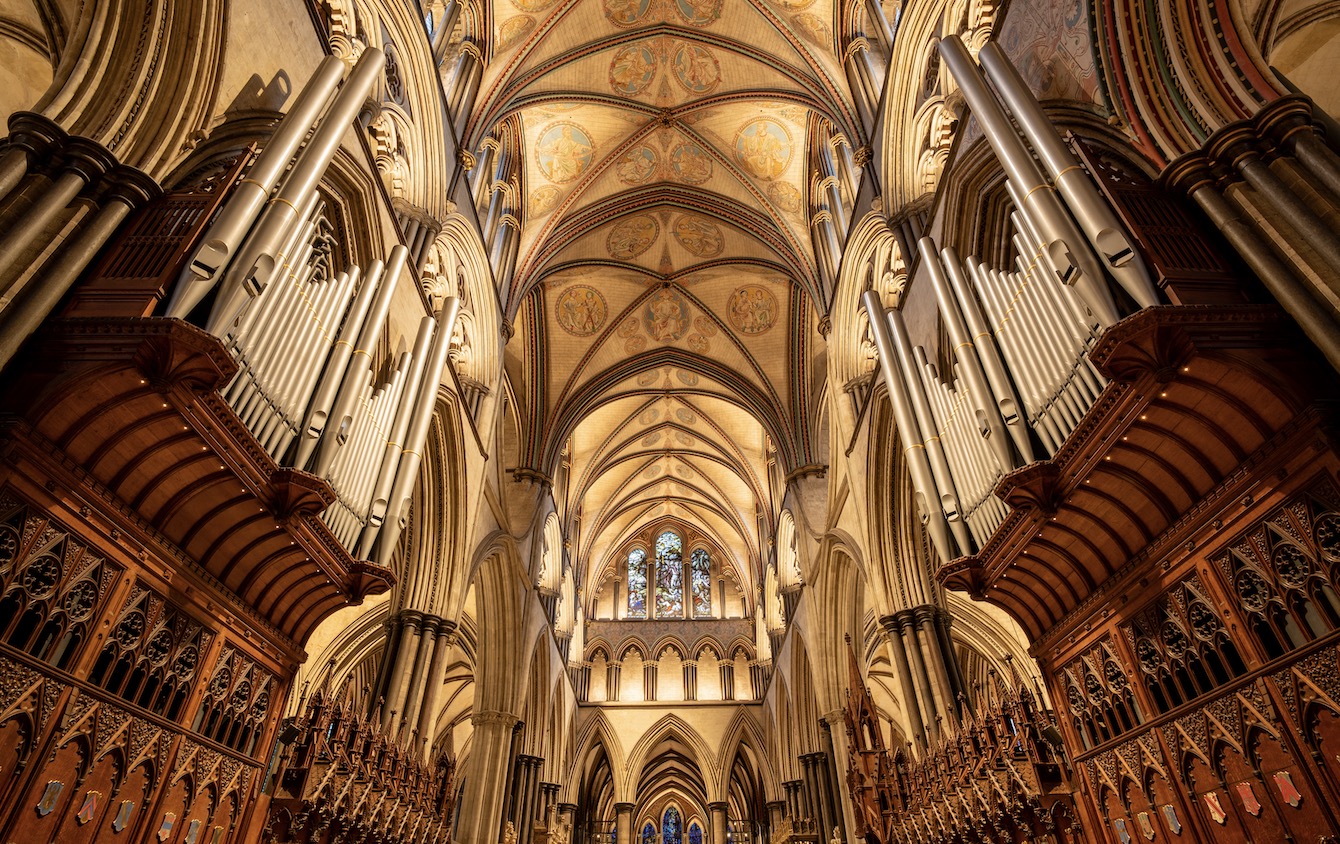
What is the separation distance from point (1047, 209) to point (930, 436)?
2547 millimetres

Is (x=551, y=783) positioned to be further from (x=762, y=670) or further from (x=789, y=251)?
(x=789, y=251)

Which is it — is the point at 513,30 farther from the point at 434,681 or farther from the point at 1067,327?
the point at 1067,327

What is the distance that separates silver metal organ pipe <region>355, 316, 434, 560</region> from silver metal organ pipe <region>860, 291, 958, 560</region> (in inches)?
183

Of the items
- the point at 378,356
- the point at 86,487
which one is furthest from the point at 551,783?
the point at 86,487

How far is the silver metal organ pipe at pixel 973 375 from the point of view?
5.59 m

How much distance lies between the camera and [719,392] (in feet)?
64.7

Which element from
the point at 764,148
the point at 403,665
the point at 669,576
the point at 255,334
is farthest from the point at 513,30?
the point at 669,576

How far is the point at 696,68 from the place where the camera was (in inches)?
551

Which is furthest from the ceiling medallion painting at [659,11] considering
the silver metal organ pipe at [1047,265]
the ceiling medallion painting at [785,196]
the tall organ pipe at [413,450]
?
the silver metal organ pipe at [1047,265]

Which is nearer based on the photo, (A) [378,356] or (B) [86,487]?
(B) [86,487]

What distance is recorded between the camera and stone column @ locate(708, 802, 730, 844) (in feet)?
74.0

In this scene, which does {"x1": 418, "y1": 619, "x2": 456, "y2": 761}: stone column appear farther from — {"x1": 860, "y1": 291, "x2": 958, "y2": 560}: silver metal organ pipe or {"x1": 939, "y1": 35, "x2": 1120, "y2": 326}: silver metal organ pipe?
{"x1": 939, "y1": 35, "x2": 1120, "y2": 326}: silver metal organ pipe

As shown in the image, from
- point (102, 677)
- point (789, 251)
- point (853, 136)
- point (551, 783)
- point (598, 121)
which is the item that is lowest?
point (102, 677)

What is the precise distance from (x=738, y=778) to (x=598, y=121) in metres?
25.4
